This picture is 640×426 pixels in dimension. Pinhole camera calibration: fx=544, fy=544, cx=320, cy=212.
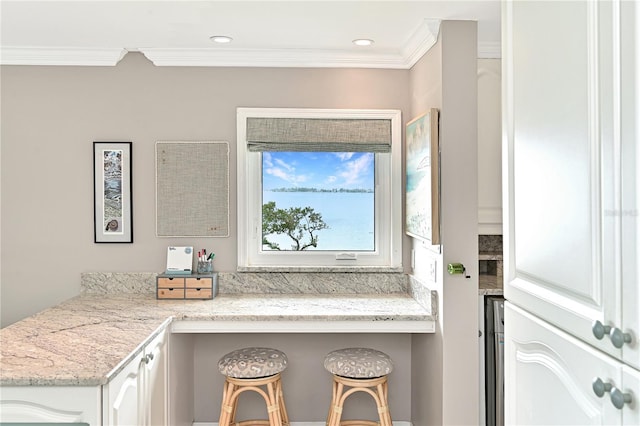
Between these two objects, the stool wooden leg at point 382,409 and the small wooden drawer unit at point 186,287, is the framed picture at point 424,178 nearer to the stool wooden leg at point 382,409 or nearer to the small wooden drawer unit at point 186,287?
the stool wooden leg at point 382,409

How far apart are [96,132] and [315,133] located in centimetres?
133

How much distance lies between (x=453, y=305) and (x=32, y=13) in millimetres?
2479

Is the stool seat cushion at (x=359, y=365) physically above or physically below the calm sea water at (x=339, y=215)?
below

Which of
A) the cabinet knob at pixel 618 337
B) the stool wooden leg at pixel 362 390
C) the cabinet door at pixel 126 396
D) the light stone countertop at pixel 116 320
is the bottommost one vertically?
the stool wooden leg at pixel 362 390

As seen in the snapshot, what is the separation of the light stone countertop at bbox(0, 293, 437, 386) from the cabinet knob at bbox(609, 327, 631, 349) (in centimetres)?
152

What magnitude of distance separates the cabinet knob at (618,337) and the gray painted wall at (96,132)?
8.30ft

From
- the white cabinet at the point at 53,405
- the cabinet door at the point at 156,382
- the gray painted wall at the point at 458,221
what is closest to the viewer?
the white cabinet at the point at 53,405

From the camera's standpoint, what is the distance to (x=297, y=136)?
10.8ft

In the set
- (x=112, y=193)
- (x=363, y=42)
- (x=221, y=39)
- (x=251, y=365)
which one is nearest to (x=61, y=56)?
(x=112, y=193)

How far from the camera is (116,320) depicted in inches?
104

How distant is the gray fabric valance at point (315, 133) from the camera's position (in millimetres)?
3299

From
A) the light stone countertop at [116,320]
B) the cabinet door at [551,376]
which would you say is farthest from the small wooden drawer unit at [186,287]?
→ the cabinet door at [551,376]

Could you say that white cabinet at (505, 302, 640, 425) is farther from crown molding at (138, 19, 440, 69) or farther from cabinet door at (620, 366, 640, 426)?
crown molding at (138, 19, 440, 69)

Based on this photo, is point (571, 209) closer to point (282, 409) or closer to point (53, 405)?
point (53, 405)
